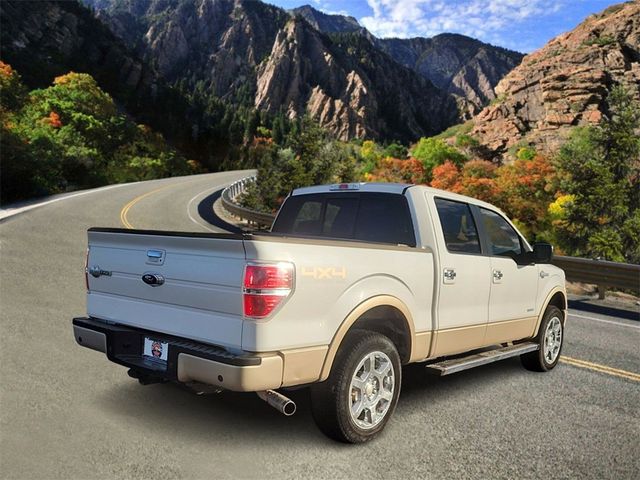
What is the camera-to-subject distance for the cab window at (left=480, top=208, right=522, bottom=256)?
5301 mm

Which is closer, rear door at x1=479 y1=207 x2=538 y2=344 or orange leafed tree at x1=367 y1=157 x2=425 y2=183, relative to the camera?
rear door at x1=479 y1=207 x2=538 y2=344

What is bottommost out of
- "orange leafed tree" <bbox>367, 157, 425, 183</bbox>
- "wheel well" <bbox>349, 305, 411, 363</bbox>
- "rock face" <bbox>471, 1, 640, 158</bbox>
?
"wheel well" <bbox>349, 305, 411, 363</bbox>

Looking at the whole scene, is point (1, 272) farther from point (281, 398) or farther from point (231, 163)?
point (231, 163)

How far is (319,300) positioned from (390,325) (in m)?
0.94

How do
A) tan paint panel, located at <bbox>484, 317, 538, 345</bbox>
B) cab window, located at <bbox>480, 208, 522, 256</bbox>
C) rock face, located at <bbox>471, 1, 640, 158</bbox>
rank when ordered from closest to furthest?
tan paint panel, located at <bbox>484, 317, 538, 345</bbox>
cab window, located at <bbox>480, 208, 522, 256</bbox>
rock face, located at <bbox>471, 1, 640, 158</bbox>

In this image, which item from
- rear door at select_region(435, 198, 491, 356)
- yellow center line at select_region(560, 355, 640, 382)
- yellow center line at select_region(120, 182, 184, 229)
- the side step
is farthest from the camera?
yellow center line at select_region(120, 182, 184, 229)

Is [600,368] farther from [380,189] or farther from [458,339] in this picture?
[380,189]

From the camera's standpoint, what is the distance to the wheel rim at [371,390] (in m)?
3.59

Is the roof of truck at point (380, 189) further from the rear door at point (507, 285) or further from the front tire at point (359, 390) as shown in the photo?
the front tire at point (359, 390)

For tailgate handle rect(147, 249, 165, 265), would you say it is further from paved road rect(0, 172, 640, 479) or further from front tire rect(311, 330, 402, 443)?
front tire rect(311, 330, 402, 443)

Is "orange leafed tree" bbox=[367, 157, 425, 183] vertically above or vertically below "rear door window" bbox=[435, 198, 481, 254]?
above

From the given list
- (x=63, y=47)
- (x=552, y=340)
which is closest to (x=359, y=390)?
(x=552, y=340)

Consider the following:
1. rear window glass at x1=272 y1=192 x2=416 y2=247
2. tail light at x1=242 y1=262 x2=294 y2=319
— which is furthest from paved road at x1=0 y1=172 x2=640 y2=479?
rear window glass at x1=272 y1=192 x2=416 y2=247

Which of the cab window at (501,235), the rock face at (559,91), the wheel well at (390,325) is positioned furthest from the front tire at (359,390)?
the rock face at (559,91)
